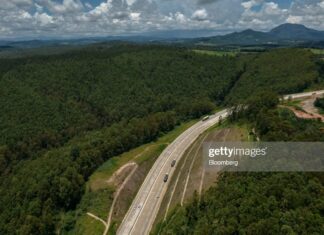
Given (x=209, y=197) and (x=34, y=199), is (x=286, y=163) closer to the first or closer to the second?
(x=209, y=197)

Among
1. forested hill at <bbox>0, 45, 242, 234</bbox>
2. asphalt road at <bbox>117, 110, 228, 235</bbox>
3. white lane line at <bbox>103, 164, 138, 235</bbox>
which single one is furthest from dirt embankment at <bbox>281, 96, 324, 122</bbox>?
white lane line at <bbox>103, 164, 138, 235</bbox>

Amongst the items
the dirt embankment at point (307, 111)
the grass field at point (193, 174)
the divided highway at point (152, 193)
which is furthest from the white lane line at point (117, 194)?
the dirt embankment at point (307, 111)

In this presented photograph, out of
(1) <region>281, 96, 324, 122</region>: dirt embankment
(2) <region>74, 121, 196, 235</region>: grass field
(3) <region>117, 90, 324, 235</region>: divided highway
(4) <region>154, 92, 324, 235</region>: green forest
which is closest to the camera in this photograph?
(4) <region>154, 92, 324, 235</region>: green forest

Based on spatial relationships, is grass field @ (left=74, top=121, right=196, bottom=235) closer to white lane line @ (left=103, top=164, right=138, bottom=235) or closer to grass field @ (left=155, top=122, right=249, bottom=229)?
white lane line @ (left=103, top=164, right=138, bottom=235)

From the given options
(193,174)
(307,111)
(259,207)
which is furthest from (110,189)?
(307,111)

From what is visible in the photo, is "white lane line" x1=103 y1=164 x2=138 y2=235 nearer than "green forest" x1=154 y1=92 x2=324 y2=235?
No

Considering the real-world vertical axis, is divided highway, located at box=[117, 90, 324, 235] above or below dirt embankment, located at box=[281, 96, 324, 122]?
below
